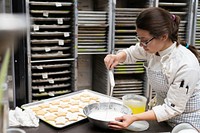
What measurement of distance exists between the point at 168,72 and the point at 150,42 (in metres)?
0.21

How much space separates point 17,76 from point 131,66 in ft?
Result: 4.74

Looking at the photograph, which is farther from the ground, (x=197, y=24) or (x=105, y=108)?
(x=197, y=24)

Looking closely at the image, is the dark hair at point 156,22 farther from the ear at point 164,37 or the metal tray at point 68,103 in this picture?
the metal tray at point 68,103

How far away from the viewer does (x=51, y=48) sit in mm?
2744

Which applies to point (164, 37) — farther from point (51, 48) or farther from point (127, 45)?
point (127, 45)

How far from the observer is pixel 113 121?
1187mm

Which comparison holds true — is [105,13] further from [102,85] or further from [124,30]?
[102,85]

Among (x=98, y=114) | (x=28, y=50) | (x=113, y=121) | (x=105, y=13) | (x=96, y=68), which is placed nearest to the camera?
(x=113, y=121)

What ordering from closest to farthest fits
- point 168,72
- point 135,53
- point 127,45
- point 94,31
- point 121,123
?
point 121,123, point 168,72, point 135,53, point 94,31, point 127,45

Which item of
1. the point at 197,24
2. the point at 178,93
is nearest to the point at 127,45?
the point at 197,24

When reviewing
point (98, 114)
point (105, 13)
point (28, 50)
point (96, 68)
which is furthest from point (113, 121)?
point (96, 68)

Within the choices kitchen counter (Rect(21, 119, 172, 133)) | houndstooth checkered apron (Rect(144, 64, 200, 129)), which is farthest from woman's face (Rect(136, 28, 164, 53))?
kitchen counter (Rect(21, 119, 172, 133))

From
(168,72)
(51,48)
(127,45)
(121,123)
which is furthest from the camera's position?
(127,45)

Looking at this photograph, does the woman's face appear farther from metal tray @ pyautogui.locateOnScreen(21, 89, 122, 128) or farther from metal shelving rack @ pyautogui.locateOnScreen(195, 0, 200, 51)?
metal shelving rack @ pyautogui.locateOnScreen(195, 0, 200, 51)
